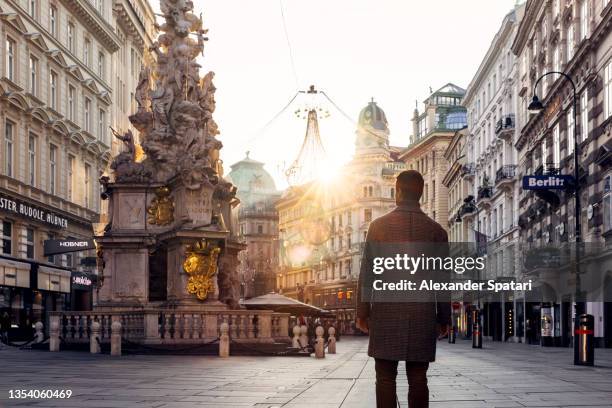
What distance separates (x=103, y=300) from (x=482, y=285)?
37.2 metres

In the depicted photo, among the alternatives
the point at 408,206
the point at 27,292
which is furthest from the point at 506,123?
the point at 408,206

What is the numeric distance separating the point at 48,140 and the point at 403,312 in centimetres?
4351

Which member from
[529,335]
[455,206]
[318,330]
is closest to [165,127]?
[318,330]

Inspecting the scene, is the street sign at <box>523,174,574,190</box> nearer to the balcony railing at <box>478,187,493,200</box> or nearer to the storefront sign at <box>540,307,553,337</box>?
the storefront sign at <box>540,307,553,337</box>

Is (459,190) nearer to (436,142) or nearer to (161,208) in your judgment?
(436,142)

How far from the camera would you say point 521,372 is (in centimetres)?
2158

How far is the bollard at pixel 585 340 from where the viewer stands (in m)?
24.8

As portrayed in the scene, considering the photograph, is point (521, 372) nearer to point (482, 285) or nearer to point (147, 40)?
point (482, 285)

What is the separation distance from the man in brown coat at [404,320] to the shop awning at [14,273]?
34.9 metres

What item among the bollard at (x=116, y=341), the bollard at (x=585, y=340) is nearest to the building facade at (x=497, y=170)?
the bollard at (x=585, y=340)

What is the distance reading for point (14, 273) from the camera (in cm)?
4297

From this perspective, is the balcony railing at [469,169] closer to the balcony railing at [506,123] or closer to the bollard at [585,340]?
the balcony railing at [506,123]

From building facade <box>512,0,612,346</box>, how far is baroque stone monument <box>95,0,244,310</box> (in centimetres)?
1098

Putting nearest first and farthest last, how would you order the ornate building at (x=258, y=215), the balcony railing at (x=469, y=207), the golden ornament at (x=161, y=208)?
the golden ornament at (x=161, y=208)
the balcony railing at (x=469, y=207)
the ornate building at (x=258, y=215)
